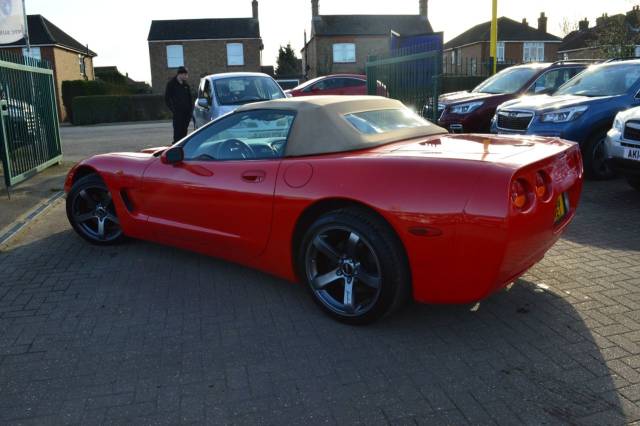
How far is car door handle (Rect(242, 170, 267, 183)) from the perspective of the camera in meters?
3.86

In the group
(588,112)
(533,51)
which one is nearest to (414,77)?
(588,112)

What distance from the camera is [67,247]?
5465mm

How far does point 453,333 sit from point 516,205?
92 cm

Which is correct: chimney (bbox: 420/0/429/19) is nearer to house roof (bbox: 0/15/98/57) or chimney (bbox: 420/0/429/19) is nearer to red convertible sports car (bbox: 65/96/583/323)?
house roof (bbox: 0/15/98/57)

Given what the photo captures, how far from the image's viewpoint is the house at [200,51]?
47.6 meters

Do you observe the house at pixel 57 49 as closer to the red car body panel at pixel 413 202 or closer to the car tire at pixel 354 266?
the red car body panel at pixel 413 202

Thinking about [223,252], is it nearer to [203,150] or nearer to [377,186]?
[203,150]

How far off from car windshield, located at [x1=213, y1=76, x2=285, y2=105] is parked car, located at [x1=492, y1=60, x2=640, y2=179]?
5.38 metres

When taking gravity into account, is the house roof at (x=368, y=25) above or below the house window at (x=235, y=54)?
above

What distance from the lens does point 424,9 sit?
5188 centimetres

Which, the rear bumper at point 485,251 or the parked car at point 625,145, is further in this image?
the parked car at point 625,145

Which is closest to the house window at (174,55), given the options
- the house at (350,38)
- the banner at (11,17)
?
the house at (350,38)

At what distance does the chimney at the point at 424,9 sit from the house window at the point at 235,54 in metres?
17.3

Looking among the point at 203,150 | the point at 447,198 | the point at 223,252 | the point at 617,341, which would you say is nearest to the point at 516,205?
the point at 447,198
